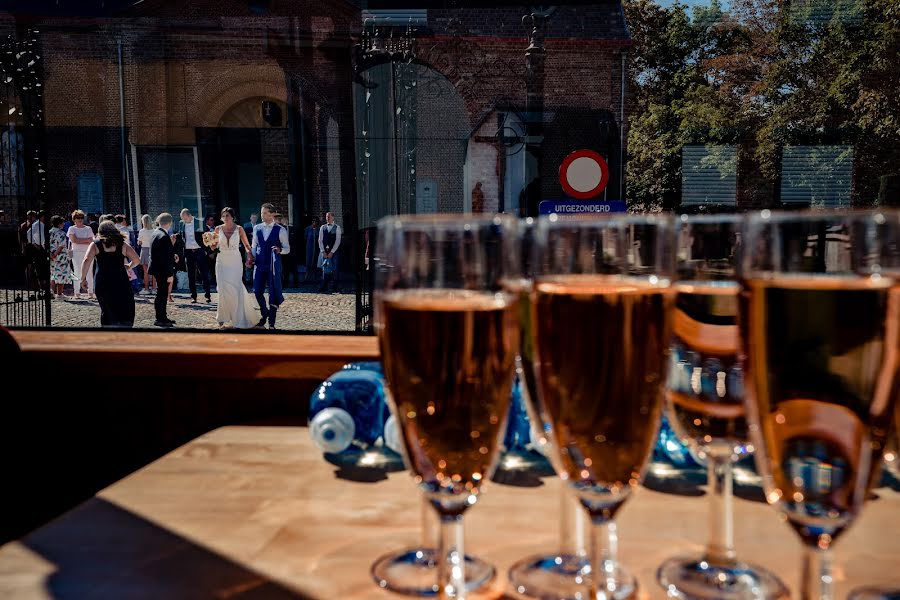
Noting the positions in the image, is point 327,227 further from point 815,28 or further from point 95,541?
point 95,541

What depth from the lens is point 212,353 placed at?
1374mm

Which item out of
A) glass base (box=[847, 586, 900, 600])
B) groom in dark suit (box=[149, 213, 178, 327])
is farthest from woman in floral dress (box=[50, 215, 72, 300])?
glass base (box=[847, 586, 900, 600])

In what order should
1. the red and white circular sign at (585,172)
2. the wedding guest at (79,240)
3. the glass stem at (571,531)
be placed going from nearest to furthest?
the glass stem at (571,531) < the red and white circular sign at (585,172) < the wedding guest at (79,240)

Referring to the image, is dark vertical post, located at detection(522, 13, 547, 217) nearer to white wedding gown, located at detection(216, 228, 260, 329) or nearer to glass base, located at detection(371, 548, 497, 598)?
white wedding gown, located at detection(216, 228, 260, 329)

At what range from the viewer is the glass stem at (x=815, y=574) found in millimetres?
385

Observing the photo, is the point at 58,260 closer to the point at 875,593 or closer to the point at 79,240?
the point at 79,240

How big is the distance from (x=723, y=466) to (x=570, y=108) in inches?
518

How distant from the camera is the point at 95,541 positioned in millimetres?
644

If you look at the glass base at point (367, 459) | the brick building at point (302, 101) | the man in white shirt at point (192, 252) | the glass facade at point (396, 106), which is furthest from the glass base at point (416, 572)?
the brick building at point (302, 101)

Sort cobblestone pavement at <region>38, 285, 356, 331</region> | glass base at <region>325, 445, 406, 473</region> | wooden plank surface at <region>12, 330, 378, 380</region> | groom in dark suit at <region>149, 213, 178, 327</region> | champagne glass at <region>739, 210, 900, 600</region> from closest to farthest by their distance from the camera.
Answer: champagne glass at <region>739, 210, 900, 600</region> → glass base at <region>325, 445, 406, 473</region> → wooden plank surface at <region>12, 330, 378, 380</region> → groom in dark suit at <region>149, 213, 178, 327</region> → cobblestone pavement at <region>38, 285, 356, 331</region>

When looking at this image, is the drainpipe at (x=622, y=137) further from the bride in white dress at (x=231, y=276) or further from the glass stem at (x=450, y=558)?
the glass stem at (x=450, y=558)

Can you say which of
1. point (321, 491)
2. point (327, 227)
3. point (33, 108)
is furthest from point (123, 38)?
point (321, 491)

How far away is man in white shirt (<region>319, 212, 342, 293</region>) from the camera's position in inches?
468

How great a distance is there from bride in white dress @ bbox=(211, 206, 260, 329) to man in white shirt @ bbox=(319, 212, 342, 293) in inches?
151
